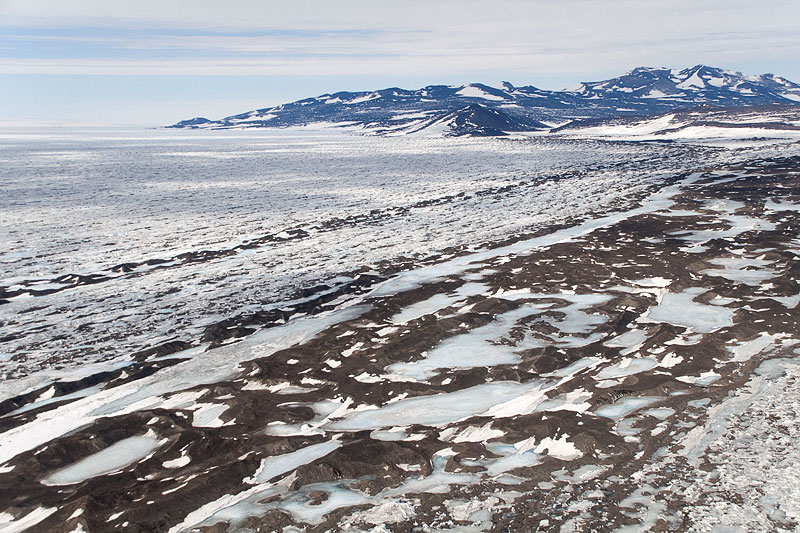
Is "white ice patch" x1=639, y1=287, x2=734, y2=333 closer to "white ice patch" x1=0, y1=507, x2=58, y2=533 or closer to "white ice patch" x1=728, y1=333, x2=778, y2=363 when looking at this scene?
"white ice patch" x1=728, y1=333, x2=778, y2=363

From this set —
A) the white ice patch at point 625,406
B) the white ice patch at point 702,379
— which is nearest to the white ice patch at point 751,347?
the white ice patch at point 702,379

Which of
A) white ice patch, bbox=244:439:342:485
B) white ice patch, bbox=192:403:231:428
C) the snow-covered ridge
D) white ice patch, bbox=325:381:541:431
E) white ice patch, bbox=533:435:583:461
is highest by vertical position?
the snow-covered ridge

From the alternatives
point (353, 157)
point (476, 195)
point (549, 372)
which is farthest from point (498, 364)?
point (353, 157)

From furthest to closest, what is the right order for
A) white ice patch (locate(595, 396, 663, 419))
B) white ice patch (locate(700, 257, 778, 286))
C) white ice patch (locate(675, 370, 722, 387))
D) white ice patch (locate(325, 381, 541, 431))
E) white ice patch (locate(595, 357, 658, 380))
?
white ice patch (locate(700, 257, 778, 286)), white ice patch (locate(595, 357, 658, 380)), white ice patch (locate(675, 370, 722, 387)), white ice patch (locate(325, 381, 541, 431)), white ice patch (locate(595, 396, 663, 419))

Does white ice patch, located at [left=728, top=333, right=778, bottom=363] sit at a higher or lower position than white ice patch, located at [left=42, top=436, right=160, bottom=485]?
lower

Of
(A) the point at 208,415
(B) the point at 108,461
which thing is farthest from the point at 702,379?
(B) the point at 108,461

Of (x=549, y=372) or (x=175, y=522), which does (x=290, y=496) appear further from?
(x=549, y=372)

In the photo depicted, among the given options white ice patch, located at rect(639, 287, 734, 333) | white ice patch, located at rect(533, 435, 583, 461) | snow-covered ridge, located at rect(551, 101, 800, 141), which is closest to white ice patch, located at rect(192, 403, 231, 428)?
white ice patch, located at rect(533, 435, 583, 461)

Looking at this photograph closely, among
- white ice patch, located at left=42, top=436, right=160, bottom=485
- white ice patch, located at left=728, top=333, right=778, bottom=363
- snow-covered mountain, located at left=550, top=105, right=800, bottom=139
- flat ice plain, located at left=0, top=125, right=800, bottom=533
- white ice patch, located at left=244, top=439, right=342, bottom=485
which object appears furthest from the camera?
snow-covered mountain, located at left=550, top=105, right=800, bottom=139

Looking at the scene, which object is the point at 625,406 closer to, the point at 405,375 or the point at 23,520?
the point at 405,375

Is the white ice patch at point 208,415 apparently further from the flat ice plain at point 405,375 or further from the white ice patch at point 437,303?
the white ice patch at point 437,303
